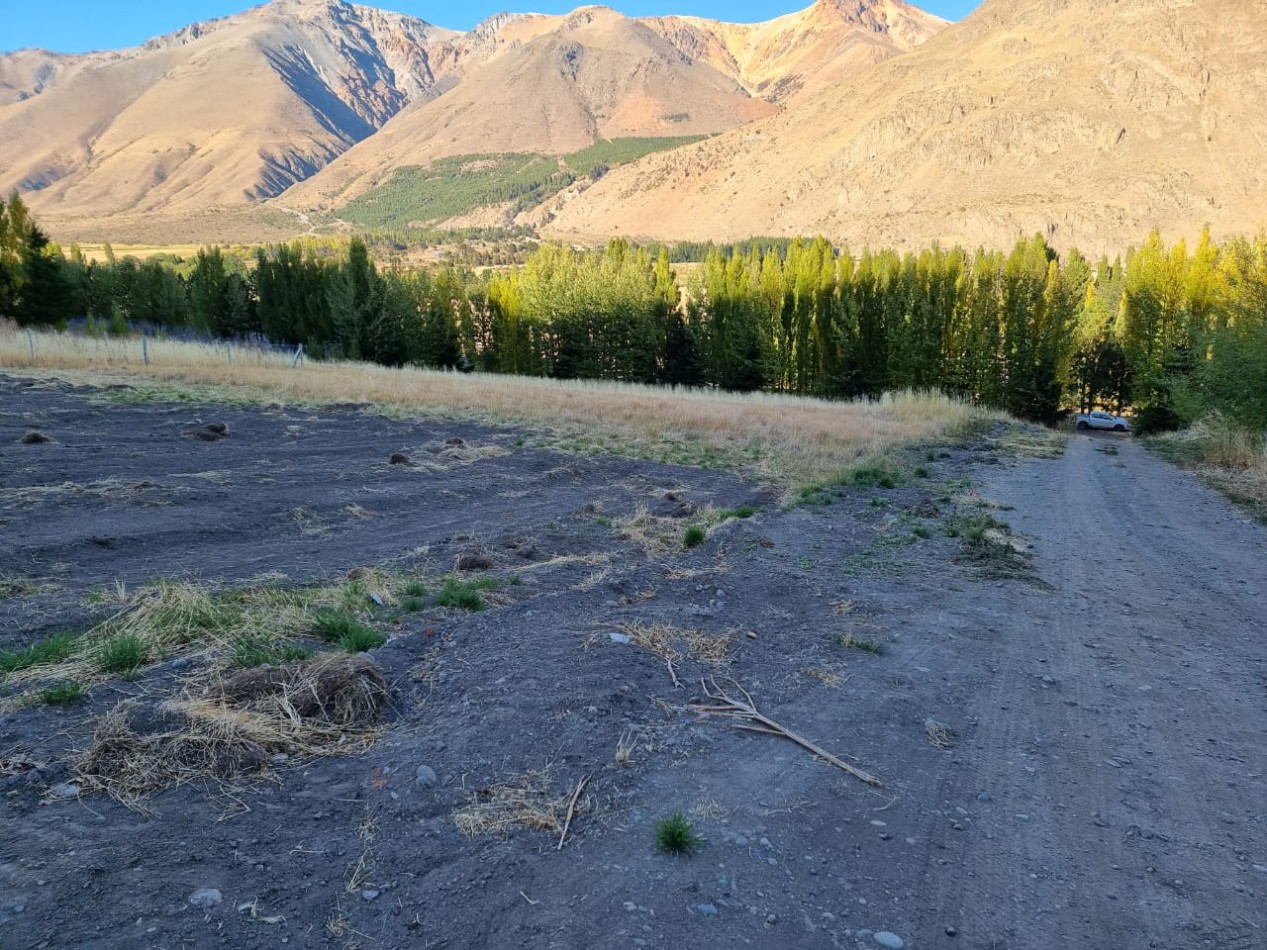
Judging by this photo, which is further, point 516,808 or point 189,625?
point 189,625

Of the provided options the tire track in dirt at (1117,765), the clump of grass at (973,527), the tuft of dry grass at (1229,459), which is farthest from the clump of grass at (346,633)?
the tuft of dry grass at (1229,459)

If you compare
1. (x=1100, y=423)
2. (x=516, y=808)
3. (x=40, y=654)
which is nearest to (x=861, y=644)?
(x=516, y=808)

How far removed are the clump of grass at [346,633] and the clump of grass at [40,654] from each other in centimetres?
143

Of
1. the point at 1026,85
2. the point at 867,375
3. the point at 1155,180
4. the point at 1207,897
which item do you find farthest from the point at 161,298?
the point at 1026,85

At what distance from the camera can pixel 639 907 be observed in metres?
2.85

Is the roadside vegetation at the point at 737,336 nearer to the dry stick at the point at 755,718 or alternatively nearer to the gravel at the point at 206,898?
the dry stick at the point at 755,718

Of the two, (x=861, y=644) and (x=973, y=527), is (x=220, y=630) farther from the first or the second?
(x=973, y=527)

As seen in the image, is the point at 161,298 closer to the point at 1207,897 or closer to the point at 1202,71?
the point at 1207,897

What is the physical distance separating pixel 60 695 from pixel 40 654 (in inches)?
25.3

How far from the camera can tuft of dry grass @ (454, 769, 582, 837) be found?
327 cm

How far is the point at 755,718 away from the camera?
4371 mm

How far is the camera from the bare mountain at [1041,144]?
108562 mm

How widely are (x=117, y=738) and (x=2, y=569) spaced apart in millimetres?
3595

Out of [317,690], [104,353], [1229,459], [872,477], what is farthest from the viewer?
[104,353]
